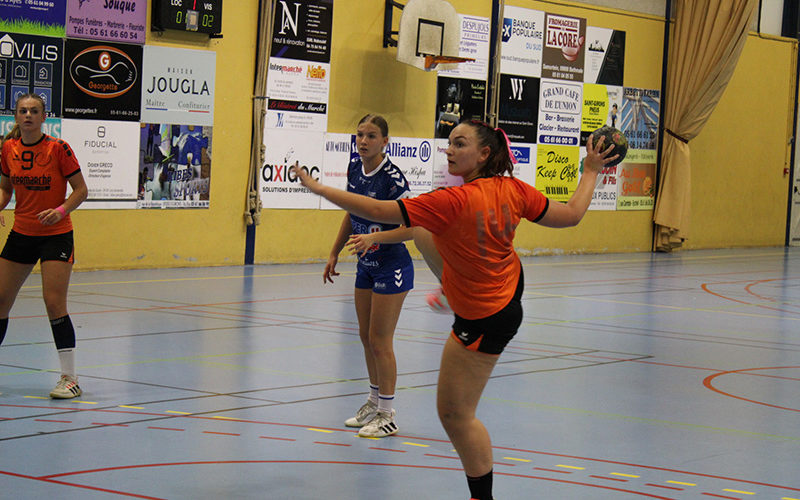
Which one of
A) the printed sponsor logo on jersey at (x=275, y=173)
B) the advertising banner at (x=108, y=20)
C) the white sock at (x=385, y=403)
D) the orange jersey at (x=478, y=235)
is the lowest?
the white sock at (x=385, y=403)

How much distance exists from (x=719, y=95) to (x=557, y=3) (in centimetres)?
421

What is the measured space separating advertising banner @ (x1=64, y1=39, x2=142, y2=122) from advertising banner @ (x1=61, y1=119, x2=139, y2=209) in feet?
0.45

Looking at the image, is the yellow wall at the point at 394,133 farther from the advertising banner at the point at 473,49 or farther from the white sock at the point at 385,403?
the white sock at the point at 385,403

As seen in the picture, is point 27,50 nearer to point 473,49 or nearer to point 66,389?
point 66,389

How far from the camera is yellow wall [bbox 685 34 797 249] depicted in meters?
22.9

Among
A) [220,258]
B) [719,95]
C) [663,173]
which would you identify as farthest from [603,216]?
[220,258]

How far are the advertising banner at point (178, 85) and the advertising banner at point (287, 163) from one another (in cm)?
111

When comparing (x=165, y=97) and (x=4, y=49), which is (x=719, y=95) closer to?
(x=165, y=97)

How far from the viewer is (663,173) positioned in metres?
21.7

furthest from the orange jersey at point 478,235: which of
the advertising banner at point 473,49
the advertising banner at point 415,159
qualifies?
the advertising banner at point 473,49

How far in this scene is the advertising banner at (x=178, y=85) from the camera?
47.0 ft

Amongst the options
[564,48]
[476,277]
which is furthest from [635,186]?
[476,277]

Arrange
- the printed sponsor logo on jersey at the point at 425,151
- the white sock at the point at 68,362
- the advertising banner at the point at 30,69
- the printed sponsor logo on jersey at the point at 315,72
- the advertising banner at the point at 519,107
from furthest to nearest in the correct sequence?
the advertising banner at the point at 519,107, the printed sponsor logo on jersey at the point at 425,151, the printed sponsor logo on jersey at the point at 315,72, the advertising banner at the point at 30,69, the white sock at the point at 68,362

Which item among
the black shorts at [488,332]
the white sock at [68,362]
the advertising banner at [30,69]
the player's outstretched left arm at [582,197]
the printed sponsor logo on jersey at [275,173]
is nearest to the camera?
the black shorts at [488,332]
